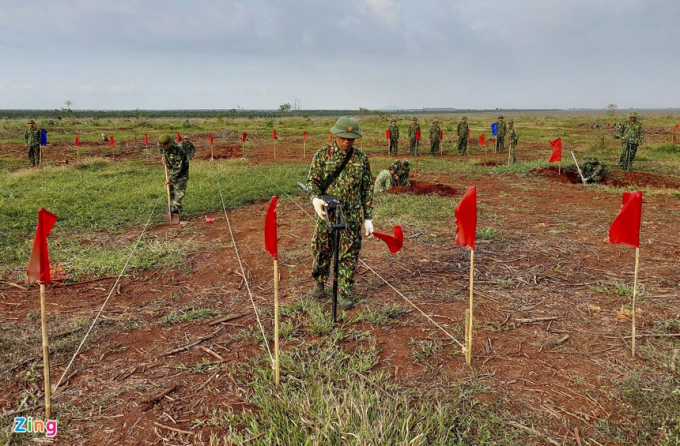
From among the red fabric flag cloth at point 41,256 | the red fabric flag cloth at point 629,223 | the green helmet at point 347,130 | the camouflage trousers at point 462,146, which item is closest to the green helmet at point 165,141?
the green helmet at point 347,130

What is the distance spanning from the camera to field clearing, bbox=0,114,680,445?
9.14 feet

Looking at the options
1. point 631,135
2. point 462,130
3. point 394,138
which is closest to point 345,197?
point 631,135

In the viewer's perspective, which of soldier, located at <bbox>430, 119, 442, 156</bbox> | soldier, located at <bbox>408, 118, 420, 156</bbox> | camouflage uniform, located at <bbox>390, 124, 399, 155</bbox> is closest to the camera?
camouflage uniform, located at <bbox>390, 124, 399, 155</bbox>

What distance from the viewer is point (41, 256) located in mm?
2801

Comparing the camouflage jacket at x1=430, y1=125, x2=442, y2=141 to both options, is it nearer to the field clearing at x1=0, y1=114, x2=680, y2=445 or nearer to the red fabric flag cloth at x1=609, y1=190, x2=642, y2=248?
the field clearing at x1=0, y1=114, x2=680, y2=445

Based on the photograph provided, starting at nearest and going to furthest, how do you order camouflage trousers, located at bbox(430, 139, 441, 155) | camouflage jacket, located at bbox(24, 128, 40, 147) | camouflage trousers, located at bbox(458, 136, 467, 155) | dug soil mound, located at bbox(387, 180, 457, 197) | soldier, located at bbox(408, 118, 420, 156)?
1. dug soil mound, located at bbox(387, 180, 457, 197)
2. camouflage jacket, located at bbox(24, 128, 40, 147)
3. soldier, located at bbox(408, 118, 420, 156)
4. camouflage trousers, located at bbox(430, 139, 441, 155)
5. camouflage trousers, located at bbox(458, 136, 467, 155)

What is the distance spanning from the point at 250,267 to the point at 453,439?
365 centimetres

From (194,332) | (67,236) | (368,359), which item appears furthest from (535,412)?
(67,236)

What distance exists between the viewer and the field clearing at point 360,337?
2785mm

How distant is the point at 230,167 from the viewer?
14625mm

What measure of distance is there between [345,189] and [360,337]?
1316mm

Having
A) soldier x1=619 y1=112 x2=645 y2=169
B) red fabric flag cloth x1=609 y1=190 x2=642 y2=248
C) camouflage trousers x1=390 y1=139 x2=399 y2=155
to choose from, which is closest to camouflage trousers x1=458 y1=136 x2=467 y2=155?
camouflage trousers x1=390 y1=139 x2=399 y2=155

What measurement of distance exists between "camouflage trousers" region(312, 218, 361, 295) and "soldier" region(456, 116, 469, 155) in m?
15.7

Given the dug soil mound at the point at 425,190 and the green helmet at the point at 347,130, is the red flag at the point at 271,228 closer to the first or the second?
the green helmet at the point at 347,130
